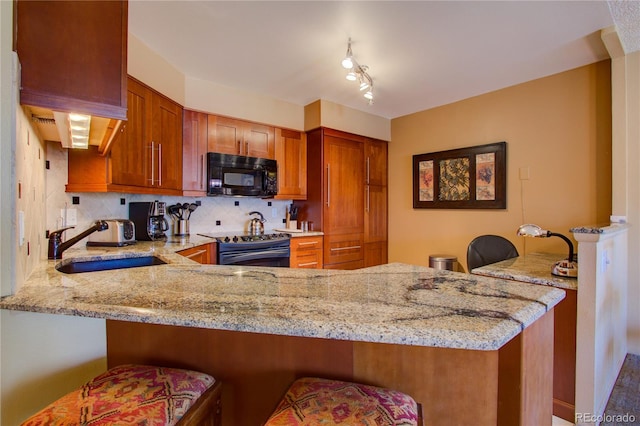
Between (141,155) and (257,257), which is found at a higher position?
(141,155)

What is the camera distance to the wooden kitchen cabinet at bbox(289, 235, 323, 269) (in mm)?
3367

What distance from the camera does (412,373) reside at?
0.91 m

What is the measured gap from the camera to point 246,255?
9.65 feet

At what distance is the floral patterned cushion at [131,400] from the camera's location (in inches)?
29.8

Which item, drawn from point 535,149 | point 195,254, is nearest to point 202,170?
point 195,254

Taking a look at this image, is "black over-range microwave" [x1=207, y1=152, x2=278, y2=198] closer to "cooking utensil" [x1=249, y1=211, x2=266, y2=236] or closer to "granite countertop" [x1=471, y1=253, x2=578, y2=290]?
"cooking utensil" [x1=249, y1=211, x2=266, y2=236]

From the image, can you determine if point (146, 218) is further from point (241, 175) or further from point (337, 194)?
point (337, 194)

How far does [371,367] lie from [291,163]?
3036 millimetres

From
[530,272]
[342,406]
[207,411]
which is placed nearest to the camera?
[342,406]

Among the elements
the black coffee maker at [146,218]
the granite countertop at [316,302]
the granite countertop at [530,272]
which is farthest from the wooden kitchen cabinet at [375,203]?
the granite countertop at [316,302]

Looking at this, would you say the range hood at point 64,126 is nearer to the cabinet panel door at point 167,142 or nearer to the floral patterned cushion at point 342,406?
the cabinet panel door at point 167,142

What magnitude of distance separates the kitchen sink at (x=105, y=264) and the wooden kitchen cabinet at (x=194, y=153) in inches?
41.3

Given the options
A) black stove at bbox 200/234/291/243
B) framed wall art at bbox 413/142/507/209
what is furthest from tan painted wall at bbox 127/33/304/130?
framed wall art at bbox 413/142/507/209

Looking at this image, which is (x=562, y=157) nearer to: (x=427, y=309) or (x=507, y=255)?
(x=507, y=255)
